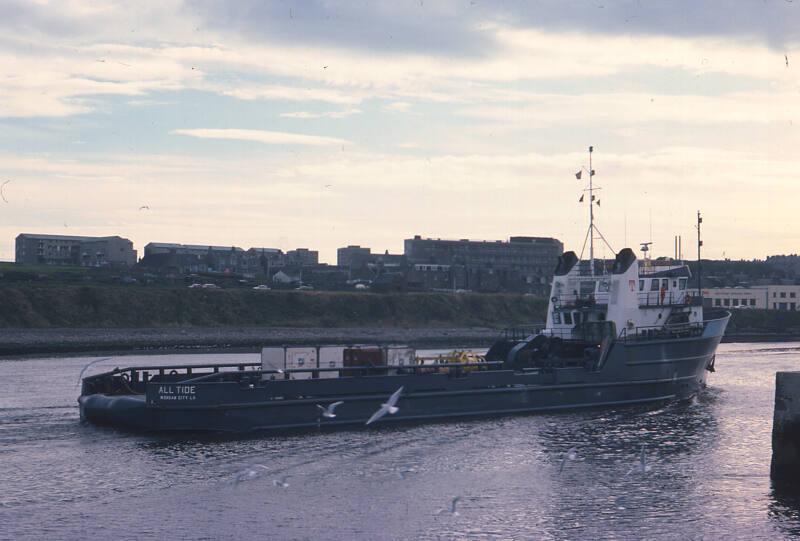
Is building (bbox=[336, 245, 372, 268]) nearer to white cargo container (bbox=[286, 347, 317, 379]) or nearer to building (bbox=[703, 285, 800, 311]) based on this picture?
building (bbox=[703, 285, 800, 311])

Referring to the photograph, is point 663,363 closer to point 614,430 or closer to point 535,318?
point 614,430

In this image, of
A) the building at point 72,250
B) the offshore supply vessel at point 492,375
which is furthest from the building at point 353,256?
the offshore supply vessel at point 492,375

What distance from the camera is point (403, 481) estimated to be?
26641mm

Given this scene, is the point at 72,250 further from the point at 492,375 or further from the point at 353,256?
the point at 492,375

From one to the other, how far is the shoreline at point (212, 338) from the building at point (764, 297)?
2534 cm

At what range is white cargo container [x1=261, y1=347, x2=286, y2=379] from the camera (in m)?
35.8

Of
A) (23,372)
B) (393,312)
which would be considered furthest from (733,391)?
(393,312)

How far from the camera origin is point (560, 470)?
2850 centimetres

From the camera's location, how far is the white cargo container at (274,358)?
3578 cm

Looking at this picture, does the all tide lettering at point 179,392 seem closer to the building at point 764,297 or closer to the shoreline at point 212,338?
the shoreline at point 212,338

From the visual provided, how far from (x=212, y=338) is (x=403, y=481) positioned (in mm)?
58102

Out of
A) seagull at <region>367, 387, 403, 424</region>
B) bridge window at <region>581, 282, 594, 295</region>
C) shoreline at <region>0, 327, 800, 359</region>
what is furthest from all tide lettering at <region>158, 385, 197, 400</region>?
shoreline at <region>0, 327, 800, 359</region>

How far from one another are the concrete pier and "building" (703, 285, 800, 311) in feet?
336

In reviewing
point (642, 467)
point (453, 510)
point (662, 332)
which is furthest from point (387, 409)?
point (662, 332)
